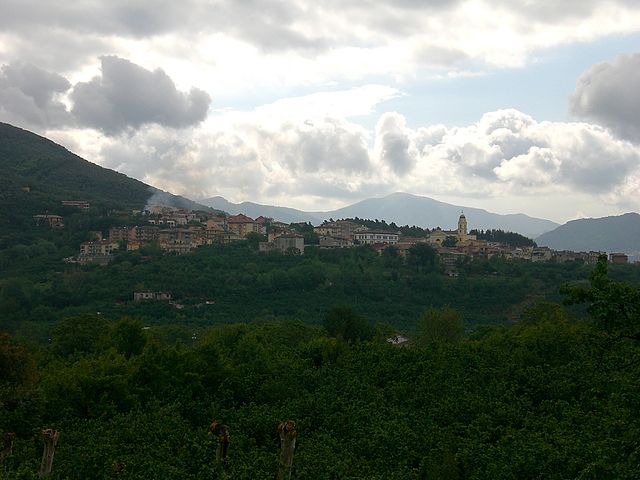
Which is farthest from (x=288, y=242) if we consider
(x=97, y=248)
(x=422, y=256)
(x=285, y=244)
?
(x=97, y=248)

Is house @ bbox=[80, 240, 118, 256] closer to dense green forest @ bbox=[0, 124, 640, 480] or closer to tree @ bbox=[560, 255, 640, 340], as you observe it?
dense green forest @ bbox=[0, 124, 640, 480]

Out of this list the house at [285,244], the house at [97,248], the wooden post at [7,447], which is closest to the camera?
the wooden post at [7,447]

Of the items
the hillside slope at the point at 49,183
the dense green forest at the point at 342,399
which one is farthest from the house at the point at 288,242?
the dense green forest at the point at 342,399

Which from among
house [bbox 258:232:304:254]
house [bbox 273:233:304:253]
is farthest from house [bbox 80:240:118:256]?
house [bbox 273:233:304:253]

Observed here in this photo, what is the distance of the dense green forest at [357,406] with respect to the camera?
42.0 feet

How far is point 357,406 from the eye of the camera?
63.7 ft

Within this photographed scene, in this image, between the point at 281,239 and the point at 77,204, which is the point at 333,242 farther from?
the point at 77,204

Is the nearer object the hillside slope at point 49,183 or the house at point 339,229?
the hillside slope at point 49,183

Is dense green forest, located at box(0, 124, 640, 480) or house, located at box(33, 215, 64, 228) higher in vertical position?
house, located at box(33, 215, 64, 228)

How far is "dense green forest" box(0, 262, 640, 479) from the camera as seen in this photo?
42.0 feet

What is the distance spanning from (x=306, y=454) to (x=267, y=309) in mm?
46043

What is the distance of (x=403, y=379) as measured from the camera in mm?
23250

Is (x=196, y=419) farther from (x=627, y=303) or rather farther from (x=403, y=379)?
(x=627, y=303)

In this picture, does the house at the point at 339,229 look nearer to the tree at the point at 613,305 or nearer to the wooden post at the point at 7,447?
the wooden post at the point at 7,447
